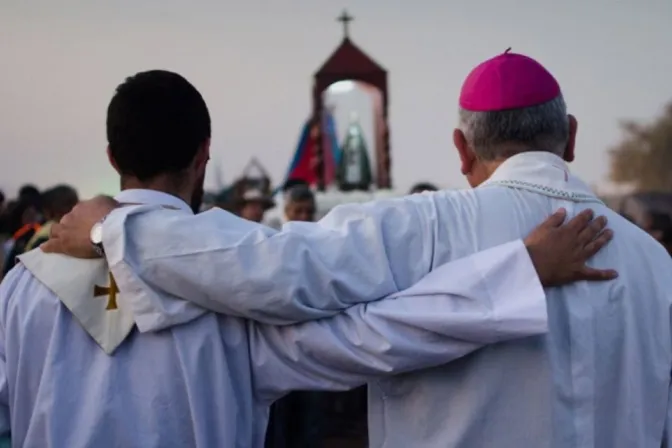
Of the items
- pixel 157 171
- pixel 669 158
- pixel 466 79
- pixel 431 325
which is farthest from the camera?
pixel 669 158

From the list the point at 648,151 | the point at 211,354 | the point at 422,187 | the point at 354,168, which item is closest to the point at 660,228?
the point at 422,187

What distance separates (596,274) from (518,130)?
1.37 ft

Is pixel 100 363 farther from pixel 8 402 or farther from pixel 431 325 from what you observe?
pixel 431 325

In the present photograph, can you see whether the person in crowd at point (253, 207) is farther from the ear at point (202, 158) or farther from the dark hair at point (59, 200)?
the ear at point (202, 158)

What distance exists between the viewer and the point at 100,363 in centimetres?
277

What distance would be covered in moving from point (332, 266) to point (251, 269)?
0.63 ft

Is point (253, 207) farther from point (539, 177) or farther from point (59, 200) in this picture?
point (539, 177)

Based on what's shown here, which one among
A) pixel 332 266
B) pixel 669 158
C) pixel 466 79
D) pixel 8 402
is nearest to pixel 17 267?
pixel 8 402

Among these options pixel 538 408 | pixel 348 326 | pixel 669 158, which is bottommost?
pixel 669 158

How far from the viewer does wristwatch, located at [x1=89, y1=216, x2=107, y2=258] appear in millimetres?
2760

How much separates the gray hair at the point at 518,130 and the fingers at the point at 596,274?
340 millimetres

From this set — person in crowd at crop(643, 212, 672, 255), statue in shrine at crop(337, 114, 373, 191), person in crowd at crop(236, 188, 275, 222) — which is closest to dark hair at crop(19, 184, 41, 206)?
person in crowd at crop(236, 188, 275, 222)

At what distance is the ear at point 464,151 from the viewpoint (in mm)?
2949

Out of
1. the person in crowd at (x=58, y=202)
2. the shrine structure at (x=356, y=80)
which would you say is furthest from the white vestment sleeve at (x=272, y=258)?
the shrine structure at (x=356, y=80)
